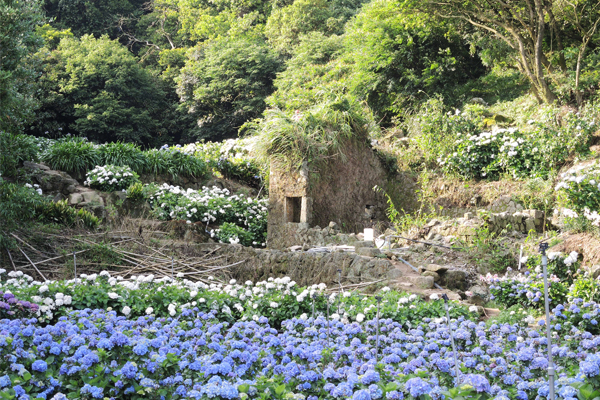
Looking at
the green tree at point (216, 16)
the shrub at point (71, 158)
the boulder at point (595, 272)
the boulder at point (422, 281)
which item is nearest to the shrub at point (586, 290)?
the boulder at point (595, 272)

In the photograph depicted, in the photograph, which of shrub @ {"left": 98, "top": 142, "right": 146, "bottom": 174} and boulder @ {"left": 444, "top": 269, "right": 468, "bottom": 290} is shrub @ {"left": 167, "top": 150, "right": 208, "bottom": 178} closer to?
shrub @ {"left": 98, "top": 142, "right": 146, "bottom": 174}

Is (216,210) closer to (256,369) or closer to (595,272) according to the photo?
(595,272)

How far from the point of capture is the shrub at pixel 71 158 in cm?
1090

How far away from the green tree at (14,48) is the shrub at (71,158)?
3.65m

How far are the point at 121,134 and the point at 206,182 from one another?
814 centimetres

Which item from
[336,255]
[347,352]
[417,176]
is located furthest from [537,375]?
[417,176]

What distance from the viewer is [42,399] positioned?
232cm

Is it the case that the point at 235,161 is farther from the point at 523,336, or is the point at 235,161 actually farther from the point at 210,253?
the point at 523,336

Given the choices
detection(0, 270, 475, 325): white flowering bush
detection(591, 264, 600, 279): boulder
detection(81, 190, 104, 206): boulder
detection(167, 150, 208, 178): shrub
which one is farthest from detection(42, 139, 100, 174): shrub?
detection(591, 264, 600, 279): boulder

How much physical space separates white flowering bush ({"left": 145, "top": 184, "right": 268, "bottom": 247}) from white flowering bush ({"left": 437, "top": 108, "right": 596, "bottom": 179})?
13.2 ft

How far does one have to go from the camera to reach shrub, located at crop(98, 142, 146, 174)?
11344 mm

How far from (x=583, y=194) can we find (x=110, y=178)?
807 centimetres

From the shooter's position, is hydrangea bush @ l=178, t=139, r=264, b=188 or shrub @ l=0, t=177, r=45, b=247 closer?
shrub @ l=0, t=177, r=45, b=247

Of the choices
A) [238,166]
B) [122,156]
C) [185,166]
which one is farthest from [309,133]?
[122,156]
